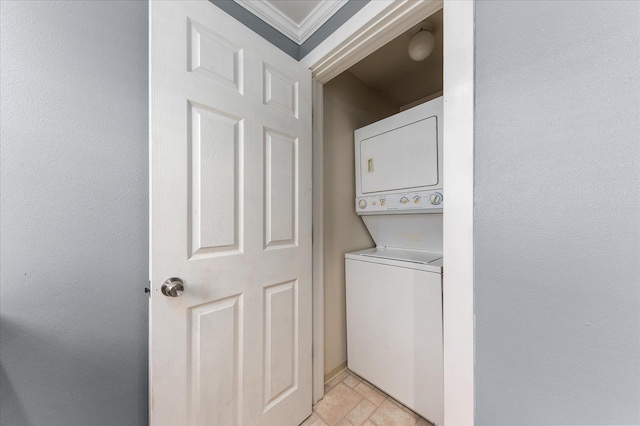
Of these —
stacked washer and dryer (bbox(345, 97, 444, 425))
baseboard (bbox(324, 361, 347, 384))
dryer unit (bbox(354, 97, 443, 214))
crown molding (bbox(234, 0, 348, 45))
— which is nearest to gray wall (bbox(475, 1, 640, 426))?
stacked washer and dryer (bbox(345, 97, 444, 425))

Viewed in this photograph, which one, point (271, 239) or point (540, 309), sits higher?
point (271, 239)

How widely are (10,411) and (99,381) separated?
180 mm

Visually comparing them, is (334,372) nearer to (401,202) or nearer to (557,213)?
(401,202)

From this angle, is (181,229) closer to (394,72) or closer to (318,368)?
(318,368)

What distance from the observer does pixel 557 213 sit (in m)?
0.57

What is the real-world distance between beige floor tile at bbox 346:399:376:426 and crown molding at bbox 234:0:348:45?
7.67 ft

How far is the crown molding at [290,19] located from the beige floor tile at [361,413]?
92.0 inches

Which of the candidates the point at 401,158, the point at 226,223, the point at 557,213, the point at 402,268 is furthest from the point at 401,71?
the point at 226,223

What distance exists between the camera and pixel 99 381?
0.74m

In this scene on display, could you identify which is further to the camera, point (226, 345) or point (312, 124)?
point (312, 124)

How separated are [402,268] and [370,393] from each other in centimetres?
92

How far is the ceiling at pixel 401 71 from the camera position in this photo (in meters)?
1.57

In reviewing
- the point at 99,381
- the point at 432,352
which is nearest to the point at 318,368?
the point at 432,352

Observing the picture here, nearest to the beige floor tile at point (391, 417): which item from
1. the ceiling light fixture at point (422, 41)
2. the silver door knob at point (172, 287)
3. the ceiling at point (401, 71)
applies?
the silver door knob at point (172, 287)
